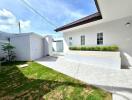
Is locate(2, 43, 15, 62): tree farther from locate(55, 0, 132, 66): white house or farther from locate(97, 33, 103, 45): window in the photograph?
locate(97, 33, 103, 45): window

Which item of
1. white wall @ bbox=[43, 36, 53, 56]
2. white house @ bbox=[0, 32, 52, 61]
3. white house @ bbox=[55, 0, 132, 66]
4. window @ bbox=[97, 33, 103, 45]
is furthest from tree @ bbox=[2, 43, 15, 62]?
window @ bbox=[97, 33, 103, 45]

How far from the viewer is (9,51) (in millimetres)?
12773

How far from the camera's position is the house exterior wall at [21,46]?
42.1ft

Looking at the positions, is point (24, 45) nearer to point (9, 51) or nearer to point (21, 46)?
point (21, 46)

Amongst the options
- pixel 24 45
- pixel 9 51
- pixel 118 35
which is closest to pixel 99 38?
pixel 118 35

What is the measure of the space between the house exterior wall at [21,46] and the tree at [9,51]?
49 centimetres

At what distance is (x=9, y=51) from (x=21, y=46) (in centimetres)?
146

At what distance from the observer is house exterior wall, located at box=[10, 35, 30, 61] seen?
1284cm

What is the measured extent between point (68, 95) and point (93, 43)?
747cm

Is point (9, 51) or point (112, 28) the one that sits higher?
point (112, 28)

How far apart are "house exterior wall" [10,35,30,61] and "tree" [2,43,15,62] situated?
1.60 ft

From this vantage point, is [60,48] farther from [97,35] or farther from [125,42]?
[125,42]

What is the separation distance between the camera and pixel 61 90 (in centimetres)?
451

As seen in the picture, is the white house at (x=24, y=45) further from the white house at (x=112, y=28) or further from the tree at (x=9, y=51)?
the white house at (x=112, y=28)
